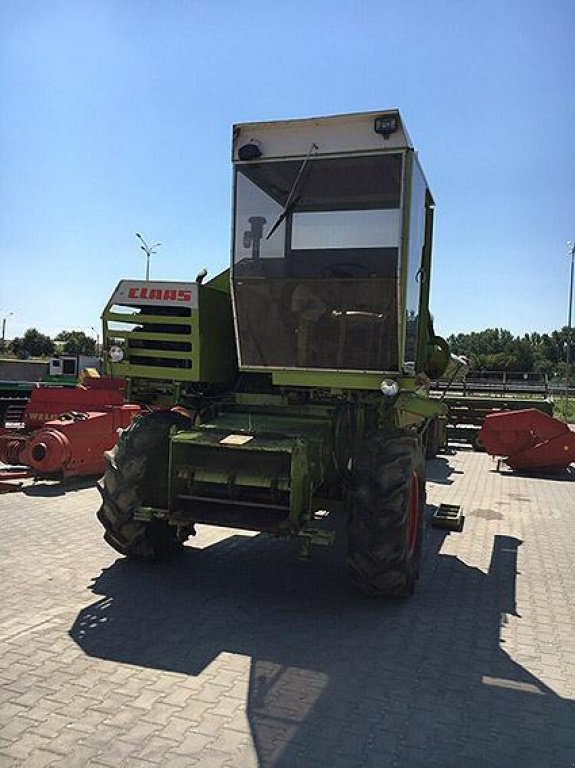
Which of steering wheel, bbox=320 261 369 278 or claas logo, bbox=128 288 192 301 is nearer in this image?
steering wheel, bbox=320 261 369 278

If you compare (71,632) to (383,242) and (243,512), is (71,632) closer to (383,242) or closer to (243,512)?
(243,512)

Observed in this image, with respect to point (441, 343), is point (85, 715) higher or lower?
lower

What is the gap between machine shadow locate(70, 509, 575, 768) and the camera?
3.34 metres

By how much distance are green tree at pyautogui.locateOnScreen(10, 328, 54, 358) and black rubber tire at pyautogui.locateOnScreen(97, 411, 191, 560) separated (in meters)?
83.5

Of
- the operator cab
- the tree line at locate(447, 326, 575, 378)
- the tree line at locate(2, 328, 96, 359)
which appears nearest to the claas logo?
the operator cab

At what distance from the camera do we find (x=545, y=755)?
3270 millimetres

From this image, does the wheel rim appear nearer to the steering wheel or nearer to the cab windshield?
the cab windshield

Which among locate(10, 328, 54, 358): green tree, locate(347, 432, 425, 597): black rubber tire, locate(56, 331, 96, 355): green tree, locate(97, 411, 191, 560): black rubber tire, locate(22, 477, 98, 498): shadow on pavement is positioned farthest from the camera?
locate(10, 328, 54, 358): green tree

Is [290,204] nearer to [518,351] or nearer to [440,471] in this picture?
[440,471]

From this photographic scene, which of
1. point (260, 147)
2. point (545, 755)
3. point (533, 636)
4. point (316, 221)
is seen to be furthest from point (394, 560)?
point (260, 147)

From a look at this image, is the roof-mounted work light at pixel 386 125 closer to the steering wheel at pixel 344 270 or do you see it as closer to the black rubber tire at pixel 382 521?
the steering wheel at pixel 344 270

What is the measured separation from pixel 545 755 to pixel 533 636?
1632 mm

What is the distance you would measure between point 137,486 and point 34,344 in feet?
298

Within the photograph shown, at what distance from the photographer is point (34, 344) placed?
90062 mm
